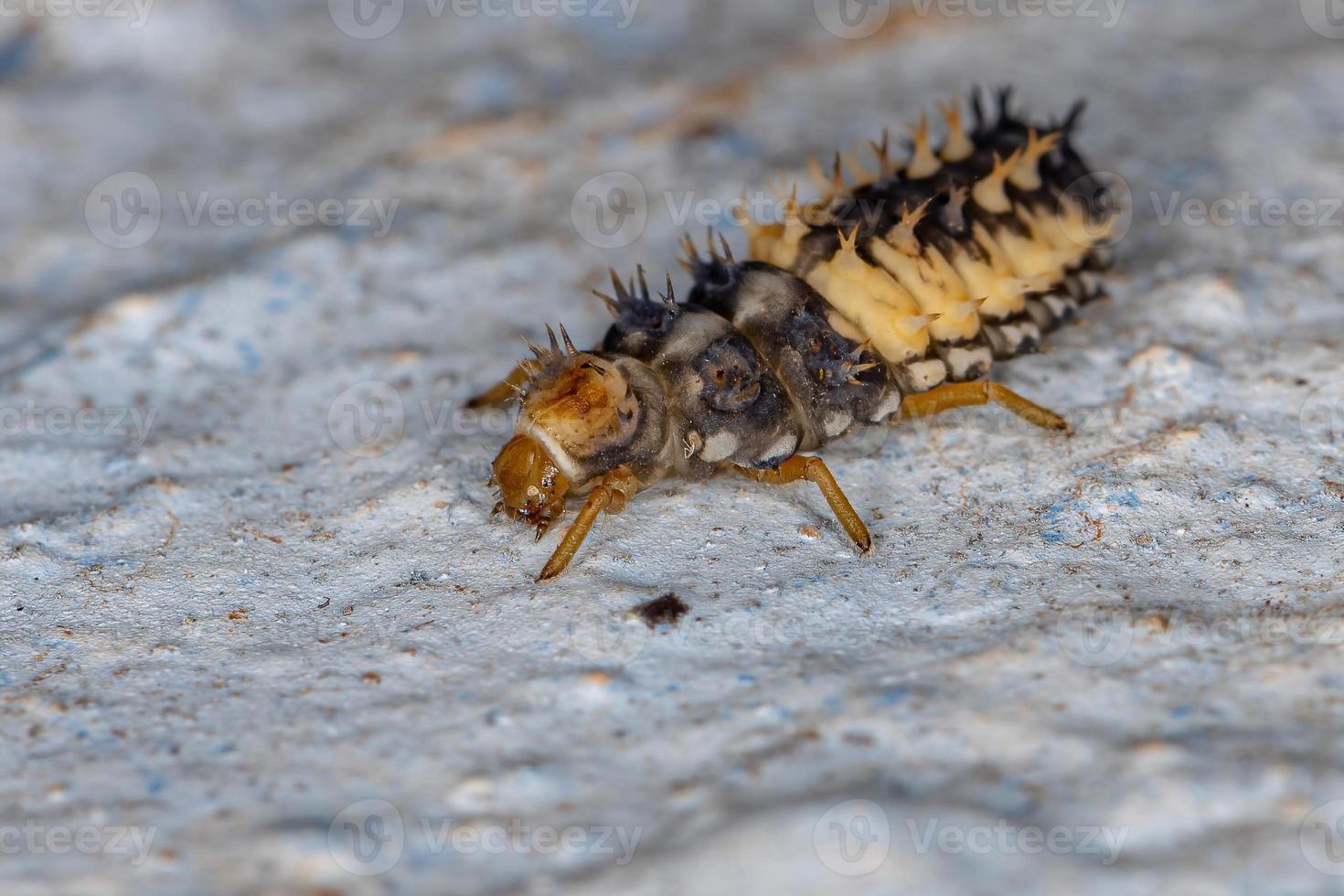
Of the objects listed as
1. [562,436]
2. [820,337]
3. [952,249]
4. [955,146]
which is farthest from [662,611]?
[955,146]

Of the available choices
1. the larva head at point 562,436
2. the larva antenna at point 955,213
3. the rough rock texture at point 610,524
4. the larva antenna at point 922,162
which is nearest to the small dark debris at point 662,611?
the rough rock texture at point 610,524

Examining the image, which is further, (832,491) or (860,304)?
(860,304)

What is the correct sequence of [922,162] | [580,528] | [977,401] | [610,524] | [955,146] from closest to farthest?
[580,528]
[610,524]
[977,401]
[922,162]
[955,146]

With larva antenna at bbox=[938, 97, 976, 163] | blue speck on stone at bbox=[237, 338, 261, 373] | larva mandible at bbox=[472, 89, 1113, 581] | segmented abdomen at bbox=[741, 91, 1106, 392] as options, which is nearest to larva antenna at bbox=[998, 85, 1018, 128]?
segmented abdomen at bbox=[741, 91, 1106, 392]

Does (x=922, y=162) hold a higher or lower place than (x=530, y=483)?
higher

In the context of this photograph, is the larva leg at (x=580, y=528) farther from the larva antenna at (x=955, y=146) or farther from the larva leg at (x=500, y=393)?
the larva antenna at (x=955, y=146)

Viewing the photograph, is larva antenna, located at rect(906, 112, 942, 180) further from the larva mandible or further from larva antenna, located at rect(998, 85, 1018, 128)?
larva antenna, located at rect(998, 85, 1018, 128)

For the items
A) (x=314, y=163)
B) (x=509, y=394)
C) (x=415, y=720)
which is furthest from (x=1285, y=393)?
(x=314, y=163)

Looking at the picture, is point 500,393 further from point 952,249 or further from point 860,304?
point 952,249
